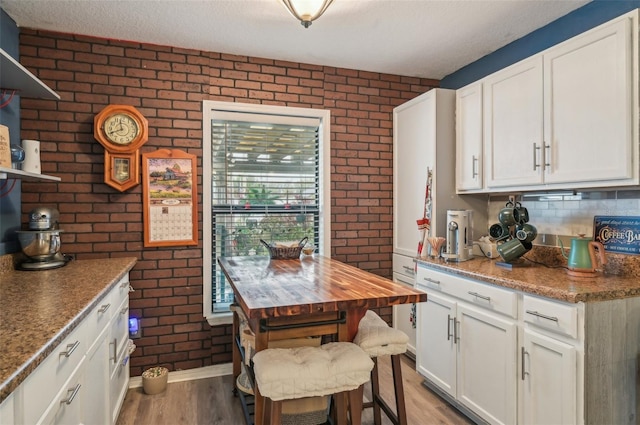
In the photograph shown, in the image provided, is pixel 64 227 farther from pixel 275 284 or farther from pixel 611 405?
pixel 611 405

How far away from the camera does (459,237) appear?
104 inches

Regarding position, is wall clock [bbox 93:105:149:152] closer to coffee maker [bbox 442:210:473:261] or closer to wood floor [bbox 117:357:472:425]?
wood floor [bbox 117:357:472:425]

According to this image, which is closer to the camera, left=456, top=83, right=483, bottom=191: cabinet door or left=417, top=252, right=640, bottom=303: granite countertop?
left=417, top=252, right=640, bottom=303: granite countertop

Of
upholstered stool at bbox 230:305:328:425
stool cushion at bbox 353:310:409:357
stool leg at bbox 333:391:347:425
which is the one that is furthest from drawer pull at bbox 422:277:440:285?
stool leg at bbox 333:391:347:425

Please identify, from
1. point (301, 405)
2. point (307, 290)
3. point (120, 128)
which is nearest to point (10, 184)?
point (120, 128)

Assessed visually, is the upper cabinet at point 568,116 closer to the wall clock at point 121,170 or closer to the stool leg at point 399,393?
the stool leg at point 399,393

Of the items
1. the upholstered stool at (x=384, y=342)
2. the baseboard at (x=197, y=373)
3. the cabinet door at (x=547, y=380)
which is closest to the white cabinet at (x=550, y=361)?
the cabinet door at (x=547, y=380)

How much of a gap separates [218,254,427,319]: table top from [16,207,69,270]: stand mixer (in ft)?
3.41

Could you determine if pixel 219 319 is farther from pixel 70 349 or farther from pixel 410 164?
pixel 410 164

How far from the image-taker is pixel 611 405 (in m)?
1.73

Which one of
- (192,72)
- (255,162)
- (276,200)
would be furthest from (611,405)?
(192,72)

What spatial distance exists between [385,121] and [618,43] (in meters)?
1.90

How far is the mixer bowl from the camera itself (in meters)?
2.21

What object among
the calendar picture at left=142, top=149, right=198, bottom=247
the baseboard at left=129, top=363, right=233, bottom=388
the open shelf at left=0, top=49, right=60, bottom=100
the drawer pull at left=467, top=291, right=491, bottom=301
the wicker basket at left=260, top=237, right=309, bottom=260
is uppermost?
the open shelf at left=0, top=49, right=60, bottom=100
